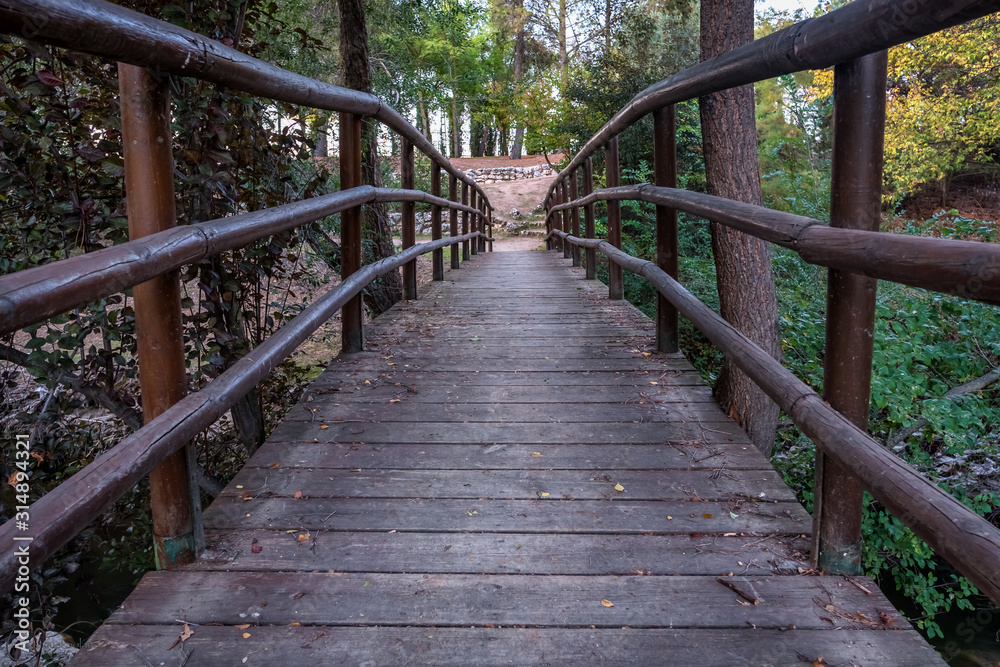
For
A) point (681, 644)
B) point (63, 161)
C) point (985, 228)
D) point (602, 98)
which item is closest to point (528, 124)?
point (602, 98)

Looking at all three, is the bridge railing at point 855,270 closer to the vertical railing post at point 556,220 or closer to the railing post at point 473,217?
the vertical railing post at point 556,220

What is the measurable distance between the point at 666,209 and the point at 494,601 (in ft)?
7.31

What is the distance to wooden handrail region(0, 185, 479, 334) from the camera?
42.9 inches

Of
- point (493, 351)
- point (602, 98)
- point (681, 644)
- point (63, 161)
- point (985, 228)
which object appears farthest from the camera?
point (602, 98)

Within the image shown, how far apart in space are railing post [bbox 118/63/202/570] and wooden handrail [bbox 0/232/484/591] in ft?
Result: 0.34

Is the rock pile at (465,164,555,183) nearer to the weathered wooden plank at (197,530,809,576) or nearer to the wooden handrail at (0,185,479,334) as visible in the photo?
the wooden handrail at (0,185,479,334)

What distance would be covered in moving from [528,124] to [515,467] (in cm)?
1869

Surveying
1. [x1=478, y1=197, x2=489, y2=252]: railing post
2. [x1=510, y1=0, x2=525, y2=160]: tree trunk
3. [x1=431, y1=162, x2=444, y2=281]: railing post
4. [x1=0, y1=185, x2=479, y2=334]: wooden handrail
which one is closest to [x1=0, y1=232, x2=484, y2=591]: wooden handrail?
[x1=0, y1=185, x2=479, y2=334]: wooden handrail

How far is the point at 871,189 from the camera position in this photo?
5.24ft

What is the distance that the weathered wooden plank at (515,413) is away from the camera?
8.59 feet

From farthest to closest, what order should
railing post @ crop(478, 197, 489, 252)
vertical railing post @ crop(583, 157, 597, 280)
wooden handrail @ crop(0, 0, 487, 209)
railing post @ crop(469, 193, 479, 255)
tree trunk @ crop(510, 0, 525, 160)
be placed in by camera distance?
1. tree trunk @ crop(510, 0, 525, 160)
2. railing post @ crop(478, 197, 489, 252)
3. railing post @ crop(469, 193, 479, 255)
4. vertical railing post @ crop(583, 157, 597, 280)
5. wooden handrail @ crop(0, 0, 487, 209)

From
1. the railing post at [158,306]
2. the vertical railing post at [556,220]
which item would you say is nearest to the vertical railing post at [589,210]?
the vertical railing post at [556,220]

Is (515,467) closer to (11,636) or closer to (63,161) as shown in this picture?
(11,636)

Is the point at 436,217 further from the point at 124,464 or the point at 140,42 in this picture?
the point at 124,464
